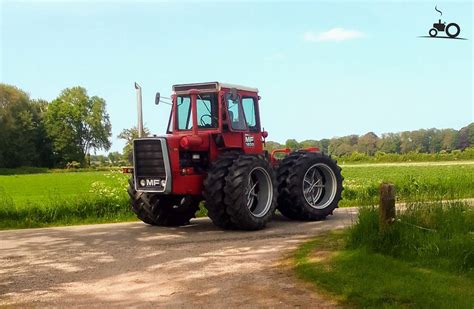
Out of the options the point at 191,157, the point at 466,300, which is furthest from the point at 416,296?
the point at 191,157

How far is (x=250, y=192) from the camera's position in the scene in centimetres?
1148

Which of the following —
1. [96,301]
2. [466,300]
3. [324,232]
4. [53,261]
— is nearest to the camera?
[466,300]

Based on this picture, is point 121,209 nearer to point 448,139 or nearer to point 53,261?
point 53,261

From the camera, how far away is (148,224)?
41.5 feet

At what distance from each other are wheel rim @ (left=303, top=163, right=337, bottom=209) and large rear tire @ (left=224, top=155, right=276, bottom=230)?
144 cm

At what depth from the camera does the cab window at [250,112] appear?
12458mm

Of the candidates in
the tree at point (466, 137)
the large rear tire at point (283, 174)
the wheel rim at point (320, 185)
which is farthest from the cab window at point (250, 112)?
the tree at point (466, 137)

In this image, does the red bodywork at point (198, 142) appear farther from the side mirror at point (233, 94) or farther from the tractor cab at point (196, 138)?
the side mirror at point (233, 94)

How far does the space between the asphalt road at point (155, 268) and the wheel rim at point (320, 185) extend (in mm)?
1163

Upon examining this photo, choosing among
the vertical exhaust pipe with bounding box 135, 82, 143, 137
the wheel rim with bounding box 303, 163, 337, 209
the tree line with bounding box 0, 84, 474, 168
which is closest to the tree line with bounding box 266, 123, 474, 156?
the tree line with bounding box 0, 84, 474, 168

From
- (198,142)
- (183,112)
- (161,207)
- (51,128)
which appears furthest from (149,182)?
(51,128)

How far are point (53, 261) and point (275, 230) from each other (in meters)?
4.27

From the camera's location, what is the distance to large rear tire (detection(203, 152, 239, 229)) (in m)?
10.7

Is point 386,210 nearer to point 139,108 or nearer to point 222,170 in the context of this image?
point 222,170
